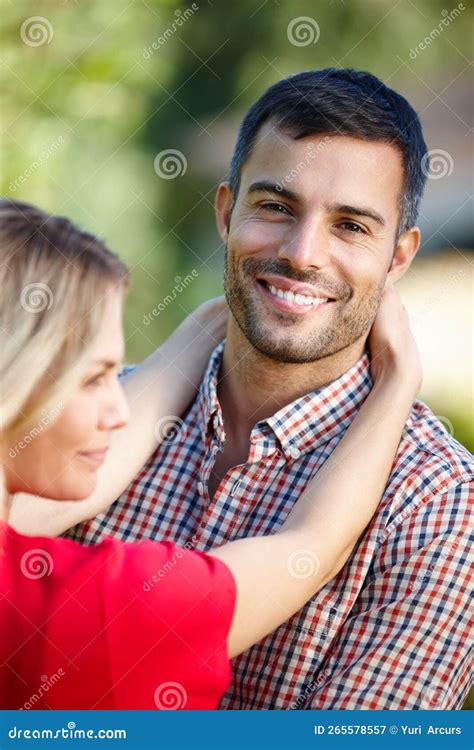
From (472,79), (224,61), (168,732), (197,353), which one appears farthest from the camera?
(224,61)

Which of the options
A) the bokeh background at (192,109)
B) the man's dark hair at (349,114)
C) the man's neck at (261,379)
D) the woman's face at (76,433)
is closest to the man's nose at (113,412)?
the woman's face at (76,433)

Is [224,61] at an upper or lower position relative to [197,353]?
upper

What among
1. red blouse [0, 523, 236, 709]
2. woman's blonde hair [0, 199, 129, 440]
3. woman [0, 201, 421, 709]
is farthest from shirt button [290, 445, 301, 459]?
woman's blonde hair [0, 199, 129, 440]

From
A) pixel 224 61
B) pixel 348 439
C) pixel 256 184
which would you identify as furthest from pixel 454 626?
pixel 224 61

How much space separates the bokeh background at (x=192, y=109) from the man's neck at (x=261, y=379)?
1.70ft

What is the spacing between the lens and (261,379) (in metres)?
1.54

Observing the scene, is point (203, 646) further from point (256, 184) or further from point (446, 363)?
Answer: point (446, 363)

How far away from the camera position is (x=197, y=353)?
5.36 feet

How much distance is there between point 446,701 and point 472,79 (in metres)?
1.29

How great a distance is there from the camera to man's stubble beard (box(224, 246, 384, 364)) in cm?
147

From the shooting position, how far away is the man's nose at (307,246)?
55.9 inches

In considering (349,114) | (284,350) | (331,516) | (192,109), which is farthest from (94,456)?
(192,109)

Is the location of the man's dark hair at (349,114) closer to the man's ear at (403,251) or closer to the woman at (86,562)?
the man's ear at (403,251)

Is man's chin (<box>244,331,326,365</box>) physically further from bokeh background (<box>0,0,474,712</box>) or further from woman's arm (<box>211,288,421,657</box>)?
bokeh background (<box>0,0,474,712</box>)
